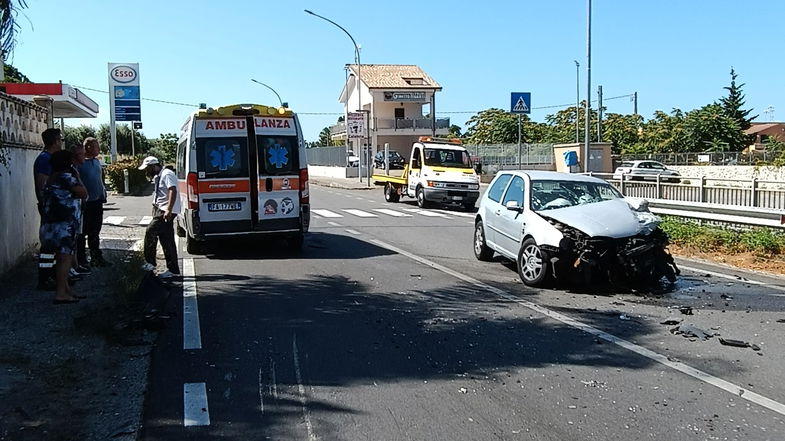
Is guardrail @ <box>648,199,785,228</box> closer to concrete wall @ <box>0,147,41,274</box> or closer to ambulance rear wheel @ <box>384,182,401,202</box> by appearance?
concrete wall @ <box>0,147,41,274</box>

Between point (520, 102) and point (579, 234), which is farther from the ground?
point (520, 102)

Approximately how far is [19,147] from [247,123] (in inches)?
140

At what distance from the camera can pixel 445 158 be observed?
26281mm

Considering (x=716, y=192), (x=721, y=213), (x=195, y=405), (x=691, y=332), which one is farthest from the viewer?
(x=716, y=192)

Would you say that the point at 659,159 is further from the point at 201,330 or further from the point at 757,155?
the point at 201,330

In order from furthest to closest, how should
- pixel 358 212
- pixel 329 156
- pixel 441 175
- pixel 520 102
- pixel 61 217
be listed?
pixel 329 156 → pixel 520 102 → pixel 441 175 → pixel 358 212 → pixel 61 217

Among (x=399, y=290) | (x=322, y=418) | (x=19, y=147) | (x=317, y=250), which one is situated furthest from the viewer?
(x=317, y=250)

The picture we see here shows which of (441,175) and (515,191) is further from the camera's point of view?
(441,175)

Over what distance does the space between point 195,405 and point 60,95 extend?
2652cm

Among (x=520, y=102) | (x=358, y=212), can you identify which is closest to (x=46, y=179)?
(x=358, y=212)

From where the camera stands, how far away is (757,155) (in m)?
51.1

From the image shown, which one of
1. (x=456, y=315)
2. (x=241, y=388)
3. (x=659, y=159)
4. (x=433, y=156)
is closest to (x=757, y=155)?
(x=659, y=159)

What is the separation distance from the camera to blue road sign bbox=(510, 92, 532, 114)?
29.5 metres

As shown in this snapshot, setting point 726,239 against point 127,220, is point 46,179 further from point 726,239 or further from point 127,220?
point 127,220
